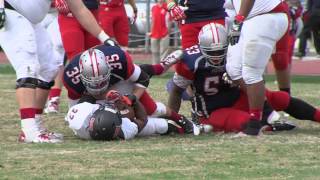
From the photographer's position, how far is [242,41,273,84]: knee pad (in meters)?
6.92

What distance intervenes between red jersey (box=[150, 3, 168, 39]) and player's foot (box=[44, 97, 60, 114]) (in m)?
8.55

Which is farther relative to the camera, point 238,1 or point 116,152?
point 238,1

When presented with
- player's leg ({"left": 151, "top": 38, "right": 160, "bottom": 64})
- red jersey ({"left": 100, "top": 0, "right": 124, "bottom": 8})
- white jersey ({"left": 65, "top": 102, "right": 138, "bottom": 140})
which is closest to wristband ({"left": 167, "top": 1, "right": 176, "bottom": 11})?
white jersey ({"left": 65, "top": 102, "right": 138, "bottom": 140})

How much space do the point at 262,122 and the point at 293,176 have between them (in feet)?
7.32

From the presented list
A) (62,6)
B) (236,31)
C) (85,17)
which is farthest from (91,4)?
(236,31)

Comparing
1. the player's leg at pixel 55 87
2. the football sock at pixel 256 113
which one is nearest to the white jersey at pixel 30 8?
the football sock at pixel 256 113

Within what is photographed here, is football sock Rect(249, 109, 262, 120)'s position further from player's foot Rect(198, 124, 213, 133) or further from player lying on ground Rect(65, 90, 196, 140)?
player lying on ground Rect(65, 90, 196, 140)

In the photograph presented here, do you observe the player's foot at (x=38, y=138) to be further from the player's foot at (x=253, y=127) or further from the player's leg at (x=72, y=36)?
the player's leg at (x=72, y=36)

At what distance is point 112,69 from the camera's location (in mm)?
7141

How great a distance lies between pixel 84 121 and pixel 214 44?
1.31m

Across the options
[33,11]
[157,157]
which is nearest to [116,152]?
[157,157]

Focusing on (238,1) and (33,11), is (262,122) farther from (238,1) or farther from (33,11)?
(33,11)

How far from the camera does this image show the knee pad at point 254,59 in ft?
22.7

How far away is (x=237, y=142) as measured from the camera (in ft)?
22.1
